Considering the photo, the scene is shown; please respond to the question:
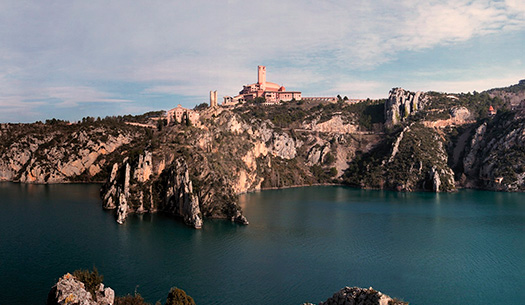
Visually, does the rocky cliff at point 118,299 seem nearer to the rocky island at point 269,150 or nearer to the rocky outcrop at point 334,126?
the rocky island at point 269,150

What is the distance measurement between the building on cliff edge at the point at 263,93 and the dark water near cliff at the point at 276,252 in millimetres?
74660

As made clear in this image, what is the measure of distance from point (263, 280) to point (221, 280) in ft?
11.8

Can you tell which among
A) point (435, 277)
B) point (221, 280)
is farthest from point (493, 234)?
point (221, 280)

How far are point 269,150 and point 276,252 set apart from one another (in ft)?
200

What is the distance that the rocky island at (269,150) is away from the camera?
204ft

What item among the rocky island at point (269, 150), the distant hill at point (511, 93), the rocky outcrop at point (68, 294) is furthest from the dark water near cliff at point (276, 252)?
the distant hill at point (511, 93)

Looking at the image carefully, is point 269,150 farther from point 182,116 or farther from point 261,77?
point 261,77

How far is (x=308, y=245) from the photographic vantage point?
148ft

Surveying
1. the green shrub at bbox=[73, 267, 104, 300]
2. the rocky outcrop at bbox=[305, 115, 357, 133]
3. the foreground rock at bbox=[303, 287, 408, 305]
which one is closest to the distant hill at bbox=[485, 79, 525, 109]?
the rocky outcrop at bbox=[305, 115, 357, 133]

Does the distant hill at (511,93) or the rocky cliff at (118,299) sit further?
the distant hill at (511,93)

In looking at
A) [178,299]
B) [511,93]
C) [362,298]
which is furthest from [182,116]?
[511,93]

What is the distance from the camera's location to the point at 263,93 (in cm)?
13788

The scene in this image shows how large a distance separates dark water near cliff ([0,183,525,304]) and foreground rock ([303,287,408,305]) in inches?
391

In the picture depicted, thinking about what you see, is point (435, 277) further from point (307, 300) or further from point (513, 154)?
point (513, 154)
